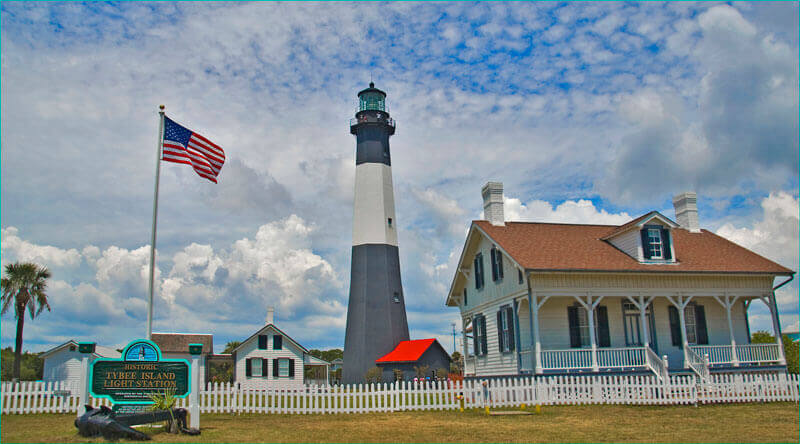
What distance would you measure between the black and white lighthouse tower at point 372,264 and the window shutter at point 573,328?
1489cm

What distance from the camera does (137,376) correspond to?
13.2m

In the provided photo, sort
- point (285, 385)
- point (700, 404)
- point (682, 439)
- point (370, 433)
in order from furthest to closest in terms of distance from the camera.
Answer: point (285, 385) < point (700, 404) < point (370, 433) < point (682, 439)

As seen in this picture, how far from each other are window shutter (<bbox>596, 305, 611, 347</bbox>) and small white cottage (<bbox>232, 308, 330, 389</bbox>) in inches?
899

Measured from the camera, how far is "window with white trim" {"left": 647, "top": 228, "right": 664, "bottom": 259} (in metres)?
23.5

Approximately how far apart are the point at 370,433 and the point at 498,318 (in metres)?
12.4

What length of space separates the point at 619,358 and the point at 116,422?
16190 mm

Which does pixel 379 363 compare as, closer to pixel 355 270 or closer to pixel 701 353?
pixel 355 270

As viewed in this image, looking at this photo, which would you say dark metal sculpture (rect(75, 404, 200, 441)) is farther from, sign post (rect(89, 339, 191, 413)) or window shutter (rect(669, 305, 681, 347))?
window shutter (rect(669, 305, 681, 347))

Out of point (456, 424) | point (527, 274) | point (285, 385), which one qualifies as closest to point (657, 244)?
point (527, 274)

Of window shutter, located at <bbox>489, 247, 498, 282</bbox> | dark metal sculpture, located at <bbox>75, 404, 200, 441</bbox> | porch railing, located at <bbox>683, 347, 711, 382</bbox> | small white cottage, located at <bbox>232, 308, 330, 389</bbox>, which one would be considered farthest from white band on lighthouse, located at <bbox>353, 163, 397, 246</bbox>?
dark metal sculpture, located at <bbox>75, 404, 200, 441</bbox>

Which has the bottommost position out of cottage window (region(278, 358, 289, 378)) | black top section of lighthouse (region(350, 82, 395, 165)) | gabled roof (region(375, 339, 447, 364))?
cottage window (region(278, 358, 289, 378))

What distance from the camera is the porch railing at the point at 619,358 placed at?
21.6m

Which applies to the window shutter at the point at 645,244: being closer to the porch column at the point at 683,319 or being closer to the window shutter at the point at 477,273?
the porch column at the point at 683,319

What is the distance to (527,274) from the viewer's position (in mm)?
21125
